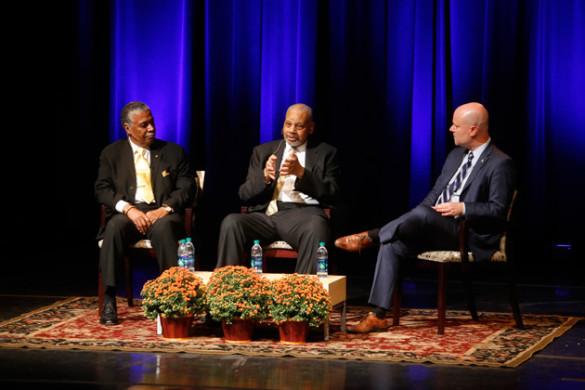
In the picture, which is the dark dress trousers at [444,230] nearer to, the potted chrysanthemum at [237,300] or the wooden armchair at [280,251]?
the wooden armchair at [280,251]

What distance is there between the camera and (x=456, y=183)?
4723 millimetres

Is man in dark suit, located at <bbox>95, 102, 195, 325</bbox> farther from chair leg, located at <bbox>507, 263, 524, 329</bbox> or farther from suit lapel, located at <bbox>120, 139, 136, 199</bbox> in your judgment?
chair leg, located at <bbox>507, 263, 524, 329</bbox>

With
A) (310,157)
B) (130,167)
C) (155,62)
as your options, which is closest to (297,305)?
(310,157)

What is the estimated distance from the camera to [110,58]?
749 cm

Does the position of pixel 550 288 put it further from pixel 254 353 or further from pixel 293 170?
pixel 254 353

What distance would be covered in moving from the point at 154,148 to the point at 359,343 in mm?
1890

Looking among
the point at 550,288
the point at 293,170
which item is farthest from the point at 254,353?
the point at 550,288

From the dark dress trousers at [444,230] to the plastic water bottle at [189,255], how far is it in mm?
1031

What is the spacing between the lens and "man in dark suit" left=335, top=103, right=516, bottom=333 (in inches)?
175

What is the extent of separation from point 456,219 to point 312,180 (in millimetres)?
875

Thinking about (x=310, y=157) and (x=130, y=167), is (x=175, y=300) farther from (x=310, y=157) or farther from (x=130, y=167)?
(x=310, y=157)

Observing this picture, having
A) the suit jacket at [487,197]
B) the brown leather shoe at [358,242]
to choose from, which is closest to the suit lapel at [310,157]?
the brown leather shoe at [358,242]

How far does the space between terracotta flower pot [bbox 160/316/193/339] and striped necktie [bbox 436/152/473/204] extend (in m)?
1.55

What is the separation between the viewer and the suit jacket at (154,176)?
5.14 m
